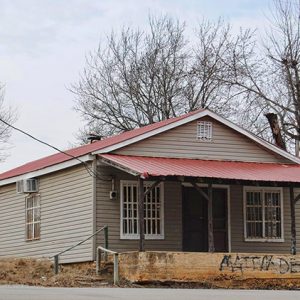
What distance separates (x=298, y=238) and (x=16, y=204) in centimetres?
935

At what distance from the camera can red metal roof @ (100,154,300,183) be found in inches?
839

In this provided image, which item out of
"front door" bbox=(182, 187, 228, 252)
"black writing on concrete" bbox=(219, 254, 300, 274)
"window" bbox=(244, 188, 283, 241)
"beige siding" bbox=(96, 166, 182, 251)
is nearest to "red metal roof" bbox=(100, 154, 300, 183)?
"beige siding" bbox=(96, 166, 182, 251)

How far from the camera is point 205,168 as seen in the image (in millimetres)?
22828

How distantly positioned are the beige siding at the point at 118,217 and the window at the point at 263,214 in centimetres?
236

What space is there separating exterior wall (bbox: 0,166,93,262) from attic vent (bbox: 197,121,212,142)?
3.82 meters

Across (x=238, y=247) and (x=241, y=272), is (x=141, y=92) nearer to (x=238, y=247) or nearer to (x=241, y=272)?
(x=238, y=247)

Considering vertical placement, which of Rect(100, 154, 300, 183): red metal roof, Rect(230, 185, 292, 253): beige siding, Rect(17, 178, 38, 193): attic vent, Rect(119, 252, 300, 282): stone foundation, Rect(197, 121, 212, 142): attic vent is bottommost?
Rect(119, 252, 300, 282): stone foundation

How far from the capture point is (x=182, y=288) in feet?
61.9

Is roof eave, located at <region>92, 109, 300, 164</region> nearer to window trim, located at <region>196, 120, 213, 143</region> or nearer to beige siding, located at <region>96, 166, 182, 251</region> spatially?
window trim, located at <region>196, 120, 213, 143</region>

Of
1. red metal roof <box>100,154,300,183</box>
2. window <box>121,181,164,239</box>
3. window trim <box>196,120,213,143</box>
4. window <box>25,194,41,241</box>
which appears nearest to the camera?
red metal roof <box>100,154,300,183</box>

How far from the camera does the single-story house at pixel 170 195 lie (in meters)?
22.8

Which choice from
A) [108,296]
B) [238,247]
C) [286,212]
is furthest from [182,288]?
[286,212]

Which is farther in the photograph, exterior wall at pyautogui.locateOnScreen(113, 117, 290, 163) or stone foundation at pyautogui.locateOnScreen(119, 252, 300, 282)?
exterior wall at pyautogui.locateOnScreen(113, 117, 290, 163)

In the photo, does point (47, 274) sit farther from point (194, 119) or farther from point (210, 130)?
point (210, 130)
